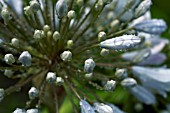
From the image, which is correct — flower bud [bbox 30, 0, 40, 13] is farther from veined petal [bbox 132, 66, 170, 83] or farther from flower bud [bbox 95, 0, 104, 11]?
veined petal [bbox 132, 66, 170, 83]

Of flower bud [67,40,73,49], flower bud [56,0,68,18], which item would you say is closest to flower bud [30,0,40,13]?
flower bud [56,0,68,18]

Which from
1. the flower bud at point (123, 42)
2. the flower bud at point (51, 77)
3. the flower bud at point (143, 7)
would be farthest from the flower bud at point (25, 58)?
the flower bud at point (143, 7)

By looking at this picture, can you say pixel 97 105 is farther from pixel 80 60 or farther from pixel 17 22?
pixel 17 22

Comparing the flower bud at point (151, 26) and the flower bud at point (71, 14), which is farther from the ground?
the flower bud at point (71, 14)

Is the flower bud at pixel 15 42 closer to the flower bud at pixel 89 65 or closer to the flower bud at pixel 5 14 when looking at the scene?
the flower bud at pixel 5 14

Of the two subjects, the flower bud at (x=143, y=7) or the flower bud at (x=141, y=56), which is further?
the flower bud at (x=141, y=56)

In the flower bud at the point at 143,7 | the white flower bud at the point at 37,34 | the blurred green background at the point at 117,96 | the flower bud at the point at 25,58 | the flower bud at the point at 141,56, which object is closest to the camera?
the flower bud at the point at 25,58
